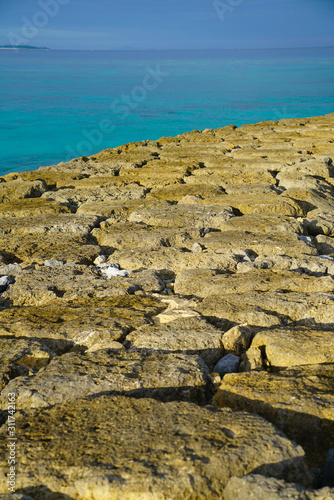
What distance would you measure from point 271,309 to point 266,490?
68.1 inches

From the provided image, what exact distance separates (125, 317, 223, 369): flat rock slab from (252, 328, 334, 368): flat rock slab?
0.26m

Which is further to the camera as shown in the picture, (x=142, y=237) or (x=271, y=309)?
(x=142, y=237)

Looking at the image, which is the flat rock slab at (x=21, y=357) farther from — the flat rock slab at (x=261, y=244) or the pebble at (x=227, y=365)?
the flat rock slab at (x=261, y=244)

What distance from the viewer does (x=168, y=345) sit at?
2.68m

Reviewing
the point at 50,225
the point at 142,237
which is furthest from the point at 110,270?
the point at 50,225

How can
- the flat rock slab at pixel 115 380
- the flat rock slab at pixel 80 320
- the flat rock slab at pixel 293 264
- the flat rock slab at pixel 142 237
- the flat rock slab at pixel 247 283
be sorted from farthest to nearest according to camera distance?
the flat rock slab at pixel 142 237, the flat rock slab at pixel 293 264, the flat rock slab at pixel 247 283, the flat rock slab at pixel 80 320, the flat rock slab at pixel 115 380

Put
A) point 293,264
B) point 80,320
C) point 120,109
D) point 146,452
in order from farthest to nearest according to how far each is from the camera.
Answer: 1. point 120,109
2. point 293,264
3. point 80,320
4. point 146,452

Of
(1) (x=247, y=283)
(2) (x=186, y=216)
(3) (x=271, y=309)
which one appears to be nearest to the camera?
(3) (x=271, y=309)

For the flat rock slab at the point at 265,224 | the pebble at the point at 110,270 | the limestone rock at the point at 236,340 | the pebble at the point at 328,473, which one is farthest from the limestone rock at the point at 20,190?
the pebble at the point at 328,473

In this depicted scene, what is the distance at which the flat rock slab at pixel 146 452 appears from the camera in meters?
1.56

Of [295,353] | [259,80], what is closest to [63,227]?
[295,353]

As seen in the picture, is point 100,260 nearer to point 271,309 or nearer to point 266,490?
point 271,309

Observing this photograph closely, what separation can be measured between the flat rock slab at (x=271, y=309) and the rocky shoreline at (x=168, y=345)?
0.01 meters

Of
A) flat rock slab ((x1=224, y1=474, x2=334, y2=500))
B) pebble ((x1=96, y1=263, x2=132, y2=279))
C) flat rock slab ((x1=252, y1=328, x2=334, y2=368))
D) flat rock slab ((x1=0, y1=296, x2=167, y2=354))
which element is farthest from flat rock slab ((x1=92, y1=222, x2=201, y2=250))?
flat rock slab ((x1=224, y1=474, x2=334, y2=500))
